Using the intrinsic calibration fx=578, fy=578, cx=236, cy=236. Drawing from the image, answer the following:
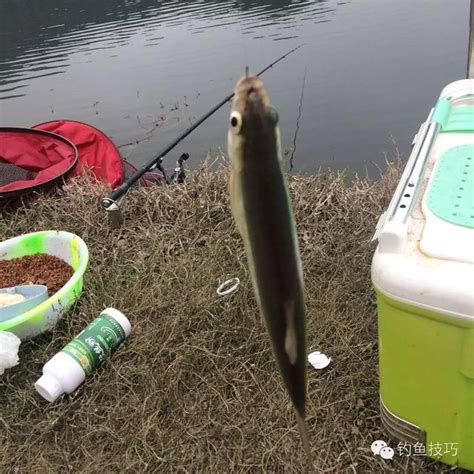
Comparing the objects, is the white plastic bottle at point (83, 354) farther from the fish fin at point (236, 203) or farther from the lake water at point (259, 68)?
the lake water at point (259, 68)

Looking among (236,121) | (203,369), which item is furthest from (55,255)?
(236,121)

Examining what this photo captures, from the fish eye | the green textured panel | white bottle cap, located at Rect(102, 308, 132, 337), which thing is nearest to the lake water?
white bottle cap, located at Rect(102, 308, 132, 337)

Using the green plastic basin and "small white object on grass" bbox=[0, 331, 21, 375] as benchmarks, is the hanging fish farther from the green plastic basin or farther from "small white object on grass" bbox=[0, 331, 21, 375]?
the green plastic basin

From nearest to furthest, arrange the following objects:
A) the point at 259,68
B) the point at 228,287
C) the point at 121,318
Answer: the point at 121,318
the point at 228,287
the point at 259,68

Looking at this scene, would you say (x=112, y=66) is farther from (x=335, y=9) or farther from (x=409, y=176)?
(x=409, y=176)

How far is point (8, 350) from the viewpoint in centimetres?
242

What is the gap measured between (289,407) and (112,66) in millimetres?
11205

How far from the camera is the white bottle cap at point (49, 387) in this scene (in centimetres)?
235

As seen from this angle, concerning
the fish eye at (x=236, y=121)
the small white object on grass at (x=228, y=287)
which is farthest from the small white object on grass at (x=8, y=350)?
the fish eye at (x=236, y=121)

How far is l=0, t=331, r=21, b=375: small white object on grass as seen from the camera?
2404mm

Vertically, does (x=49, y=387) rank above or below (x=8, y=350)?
below

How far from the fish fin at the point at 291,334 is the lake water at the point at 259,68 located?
594cm

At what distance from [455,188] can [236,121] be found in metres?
1.42

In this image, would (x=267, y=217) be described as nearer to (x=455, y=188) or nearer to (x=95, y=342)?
(x=455, y=188)
